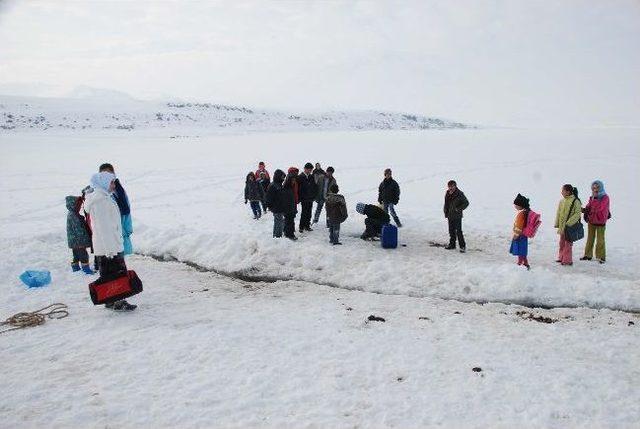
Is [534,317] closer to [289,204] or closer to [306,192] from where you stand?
[289,204]

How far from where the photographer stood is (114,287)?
21.2ft

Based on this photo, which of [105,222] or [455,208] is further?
[455,208]

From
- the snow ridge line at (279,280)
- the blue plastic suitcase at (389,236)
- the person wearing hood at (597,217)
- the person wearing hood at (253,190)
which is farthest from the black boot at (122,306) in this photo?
the person wearing hood at (597,217)

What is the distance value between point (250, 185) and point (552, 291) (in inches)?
345

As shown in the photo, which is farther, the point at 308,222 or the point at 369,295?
the point at 308,222

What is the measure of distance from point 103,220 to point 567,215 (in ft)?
27.8

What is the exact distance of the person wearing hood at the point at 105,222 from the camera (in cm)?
637

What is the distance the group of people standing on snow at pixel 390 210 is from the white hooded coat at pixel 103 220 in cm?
449

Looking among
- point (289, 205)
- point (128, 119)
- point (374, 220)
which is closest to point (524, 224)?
point (374, 220)

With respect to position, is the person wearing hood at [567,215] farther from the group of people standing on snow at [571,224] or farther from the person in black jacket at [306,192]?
the person in black jacket at [306,192]

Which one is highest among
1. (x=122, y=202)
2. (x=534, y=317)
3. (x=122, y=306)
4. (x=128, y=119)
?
(x=128, y=119)

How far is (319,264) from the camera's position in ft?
30.0

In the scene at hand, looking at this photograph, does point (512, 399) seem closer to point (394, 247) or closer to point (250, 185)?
point (394, 247)

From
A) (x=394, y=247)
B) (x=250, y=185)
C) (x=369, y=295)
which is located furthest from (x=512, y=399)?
(x=250, y=185)
